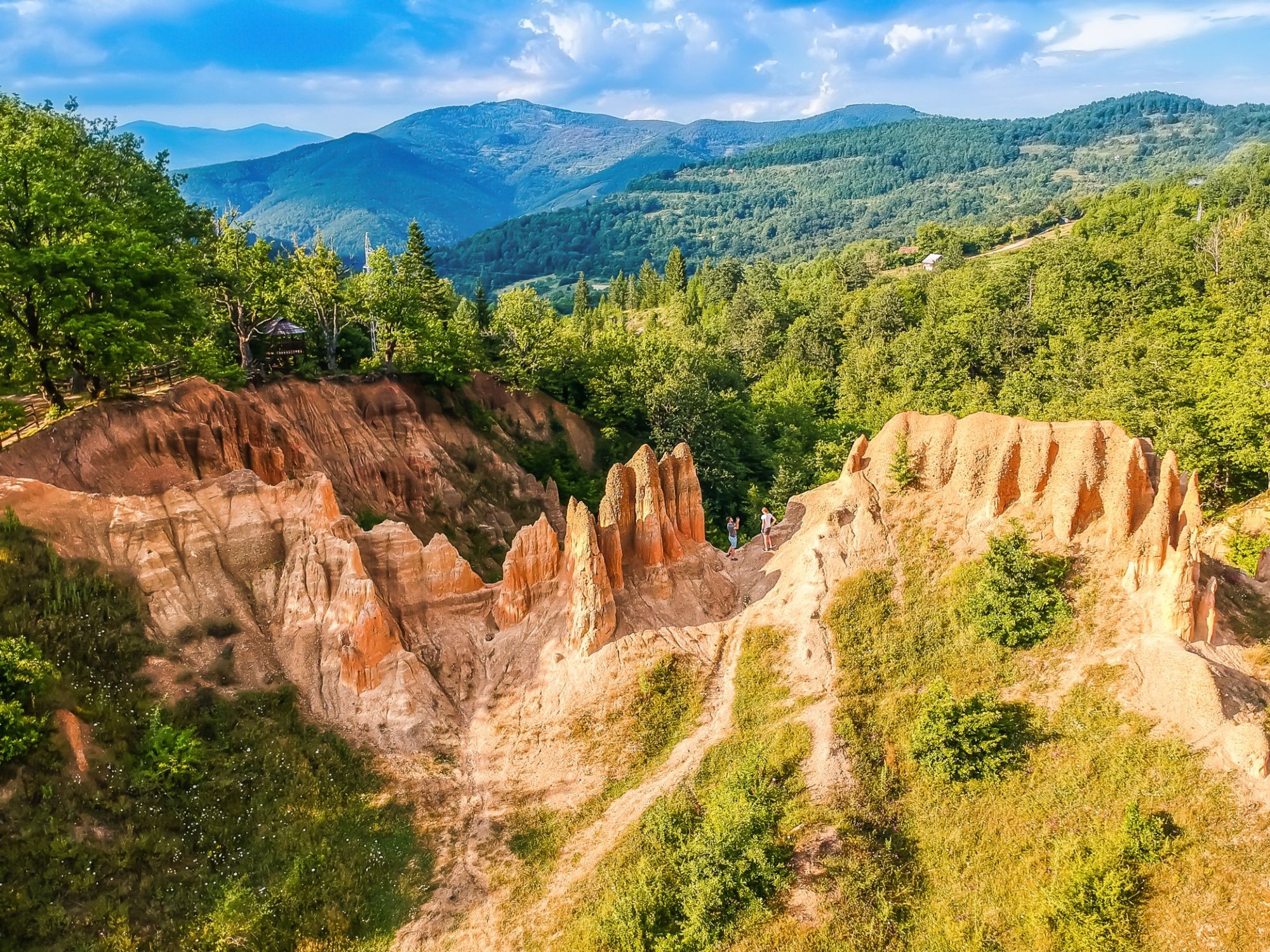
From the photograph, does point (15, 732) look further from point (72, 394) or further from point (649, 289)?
point (649, 289)

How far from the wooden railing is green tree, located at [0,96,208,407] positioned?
0.89m

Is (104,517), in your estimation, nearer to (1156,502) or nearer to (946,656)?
(946,656)

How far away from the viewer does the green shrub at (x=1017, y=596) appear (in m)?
26.0

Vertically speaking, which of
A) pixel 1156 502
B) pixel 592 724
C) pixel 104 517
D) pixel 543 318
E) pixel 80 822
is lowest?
pixel 592 724

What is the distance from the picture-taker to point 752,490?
159 ft

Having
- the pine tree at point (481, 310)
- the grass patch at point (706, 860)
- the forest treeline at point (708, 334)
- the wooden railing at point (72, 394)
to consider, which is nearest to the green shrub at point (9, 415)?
the wooden railing at point (72, 394)

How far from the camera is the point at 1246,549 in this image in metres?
34.3

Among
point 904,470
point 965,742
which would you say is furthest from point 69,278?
point 965,742

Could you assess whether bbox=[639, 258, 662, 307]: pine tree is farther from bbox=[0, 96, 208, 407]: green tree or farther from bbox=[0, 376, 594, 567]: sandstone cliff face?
bbox=[0, 96, 208, 407]: green tree

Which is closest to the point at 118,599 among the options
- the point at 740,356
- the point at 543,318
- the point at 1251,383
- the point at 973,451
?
the point at 973,451

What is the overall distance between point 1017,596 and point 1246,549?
16582 millimetres

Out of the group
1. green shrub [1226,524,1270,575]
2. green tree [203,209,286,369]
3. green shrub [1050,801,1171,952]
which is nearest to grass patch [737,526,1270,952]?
green shrub [1050,801,1171,952]

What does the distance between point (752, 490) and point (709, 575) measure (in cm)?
1668

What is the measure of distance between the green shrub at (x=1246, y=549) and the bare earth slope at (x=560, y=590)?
8021 millimetres
